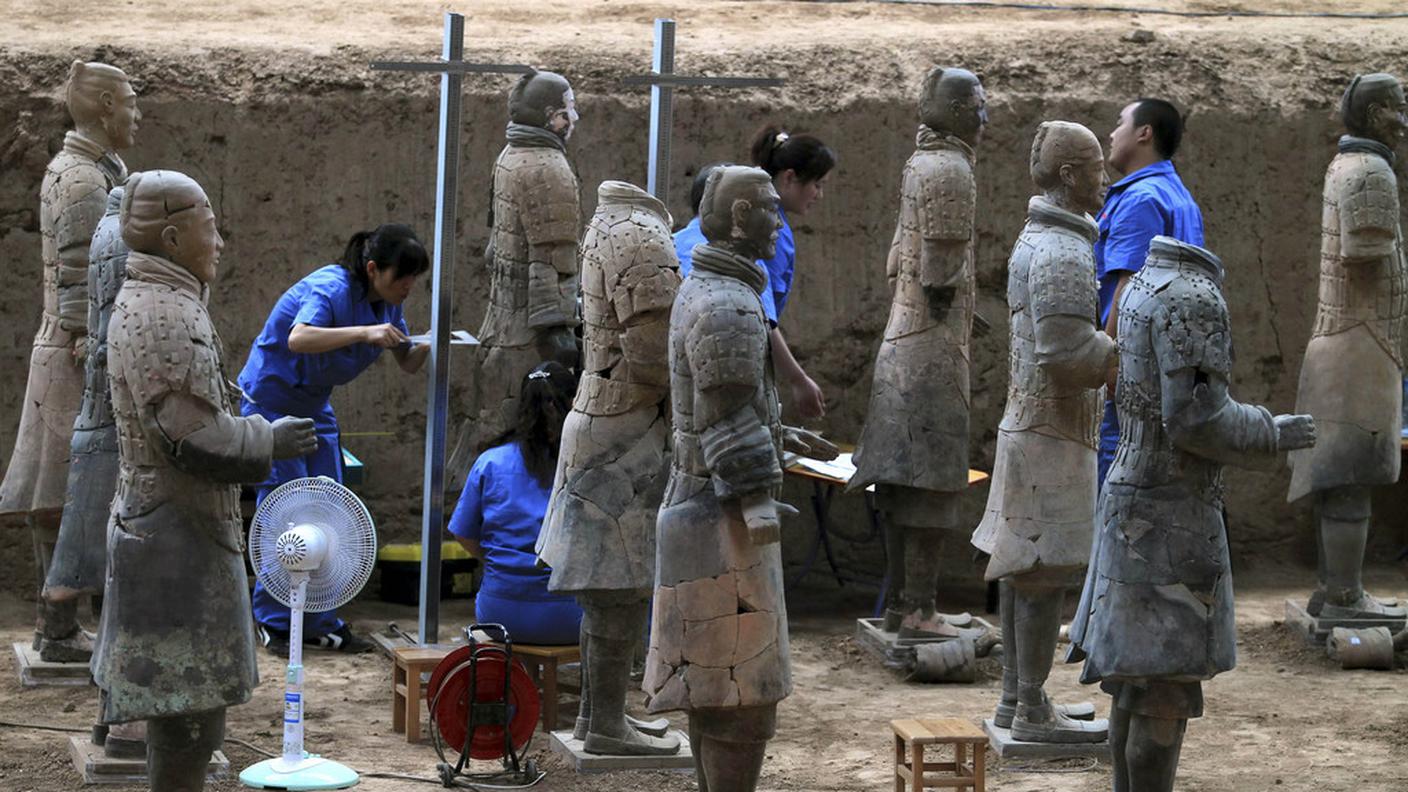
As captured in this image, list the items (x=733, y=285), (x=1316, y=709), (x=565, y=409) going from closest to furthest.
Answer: (x=733, y=285) → (x=565, y=409) → (x=1316, y=709)

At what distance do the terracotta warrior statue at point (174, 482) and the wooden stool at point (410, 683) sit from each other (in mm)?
1750

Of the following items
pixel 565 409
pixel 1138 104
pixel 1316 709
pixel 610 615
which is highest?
pixel 1138 104

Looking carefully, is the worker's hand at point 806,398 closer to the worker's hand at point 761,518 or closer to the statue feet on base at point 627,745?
the statue feet on base at point 627,745

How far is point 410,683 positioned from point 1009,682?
2.21 metres

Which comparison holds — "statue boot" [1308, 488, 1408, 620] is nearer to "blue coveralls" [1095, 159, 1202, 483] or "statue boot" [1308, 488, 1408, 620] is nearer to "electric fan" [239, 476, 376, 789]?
"blue coveralls" [1095, 159, 1202, 483]

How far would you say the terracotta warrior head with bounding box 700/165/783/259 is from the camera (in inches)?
221

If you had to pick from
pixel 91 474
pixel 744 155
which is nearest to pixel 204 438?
pixel 91 474

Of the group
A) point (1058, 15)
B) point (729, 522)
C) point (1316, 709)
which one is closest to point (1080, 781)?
point (1316, 709)

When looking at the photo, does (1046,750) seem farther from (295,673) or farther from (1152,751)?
(295,673)

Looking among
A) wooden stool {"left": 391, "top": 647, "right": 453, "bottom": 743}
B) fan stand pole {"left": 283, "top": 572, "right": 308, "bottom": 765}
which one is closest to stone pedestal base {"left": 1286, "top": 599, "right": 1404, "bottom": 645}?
wooden stool {"left": 391, "top": 647, "right": 453, "bottom": 743}

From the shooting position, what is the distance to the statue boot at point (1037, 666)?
7148mm

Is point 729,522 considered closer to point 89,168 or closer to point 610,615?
point 610,615

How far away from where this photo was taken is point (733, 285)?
5.54m

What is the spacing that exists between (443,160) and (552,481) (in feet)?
4.23
